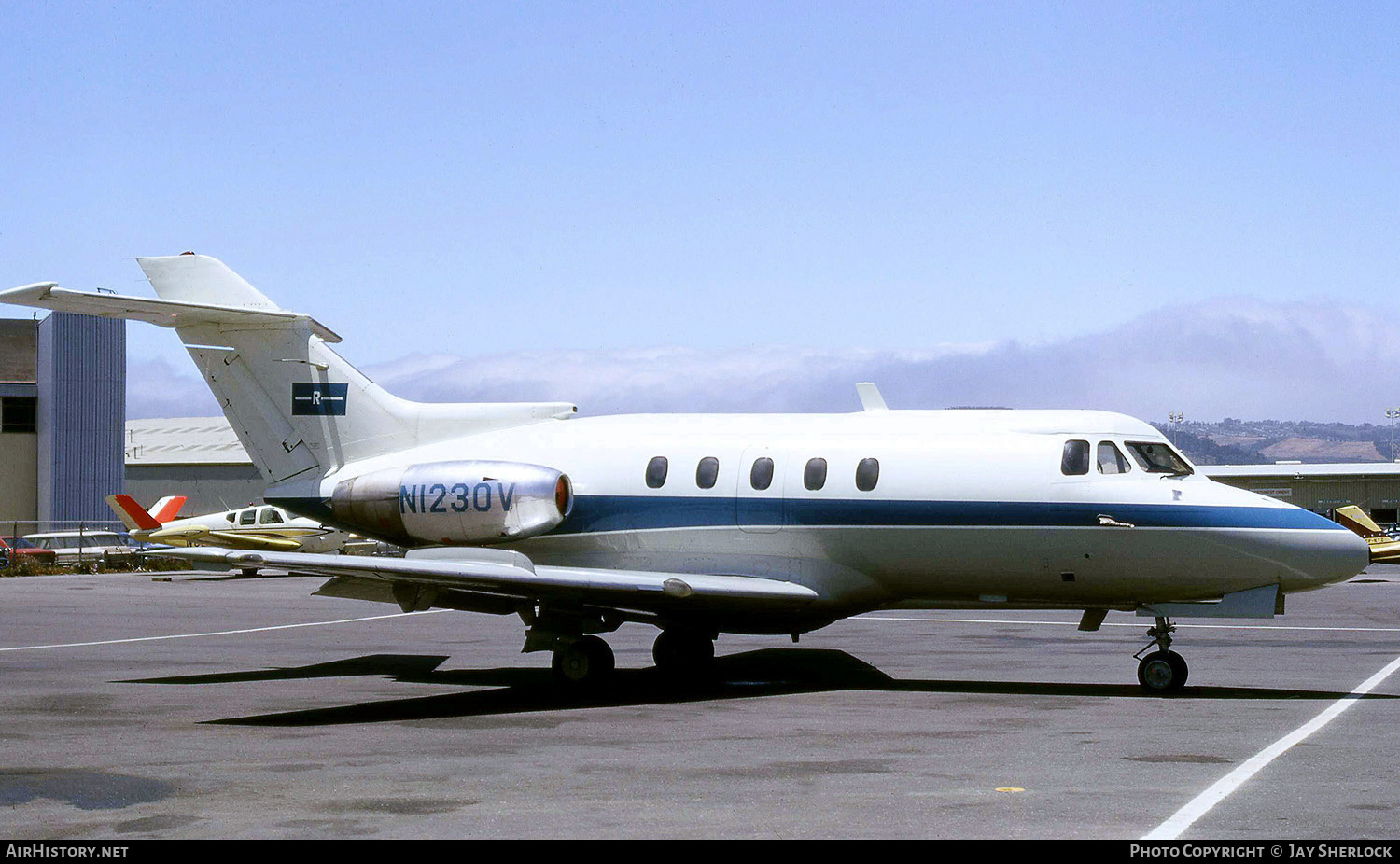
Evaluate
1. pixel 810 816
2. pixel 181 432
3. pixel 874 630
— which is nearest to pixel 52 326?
pixel 181 432

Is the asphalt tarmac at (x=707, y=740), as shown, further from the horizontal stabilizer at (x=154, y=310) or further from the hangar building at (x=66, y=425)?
the hangar building at (x=66, y=425)

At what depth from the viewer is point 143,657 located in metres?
20.1

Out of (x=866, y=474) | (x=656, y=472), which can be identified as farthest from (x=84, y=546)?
(x=866, y=474)

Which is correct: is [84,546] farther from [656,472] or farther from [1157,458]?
[1157,458]

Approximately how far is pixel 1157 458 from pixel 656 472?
5970 millimetres

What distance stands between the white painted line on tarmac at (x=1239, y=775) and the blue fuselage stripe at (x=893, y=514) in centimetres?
217

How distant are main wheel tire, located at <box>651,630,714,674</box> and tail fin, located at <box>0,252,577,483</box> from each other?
11.1 feet

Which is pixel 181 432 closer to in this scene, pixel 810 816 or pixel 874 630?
pixel 874 630

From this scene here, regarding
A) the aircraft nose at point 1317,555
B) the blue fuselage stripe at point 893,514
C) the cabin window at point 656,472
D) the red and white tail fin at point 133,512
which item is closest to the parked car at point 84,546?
the red and white tail fin at point 133,512

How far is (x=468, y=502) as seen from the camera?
1778 cm

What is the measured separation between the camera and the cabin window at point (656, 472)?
58.1ft

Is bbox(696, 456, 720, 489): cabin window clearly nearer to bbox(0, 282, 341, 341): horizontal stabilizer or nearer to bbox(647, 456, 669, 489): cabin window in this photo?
bbox(647, 456, 669, 489): cabin window
